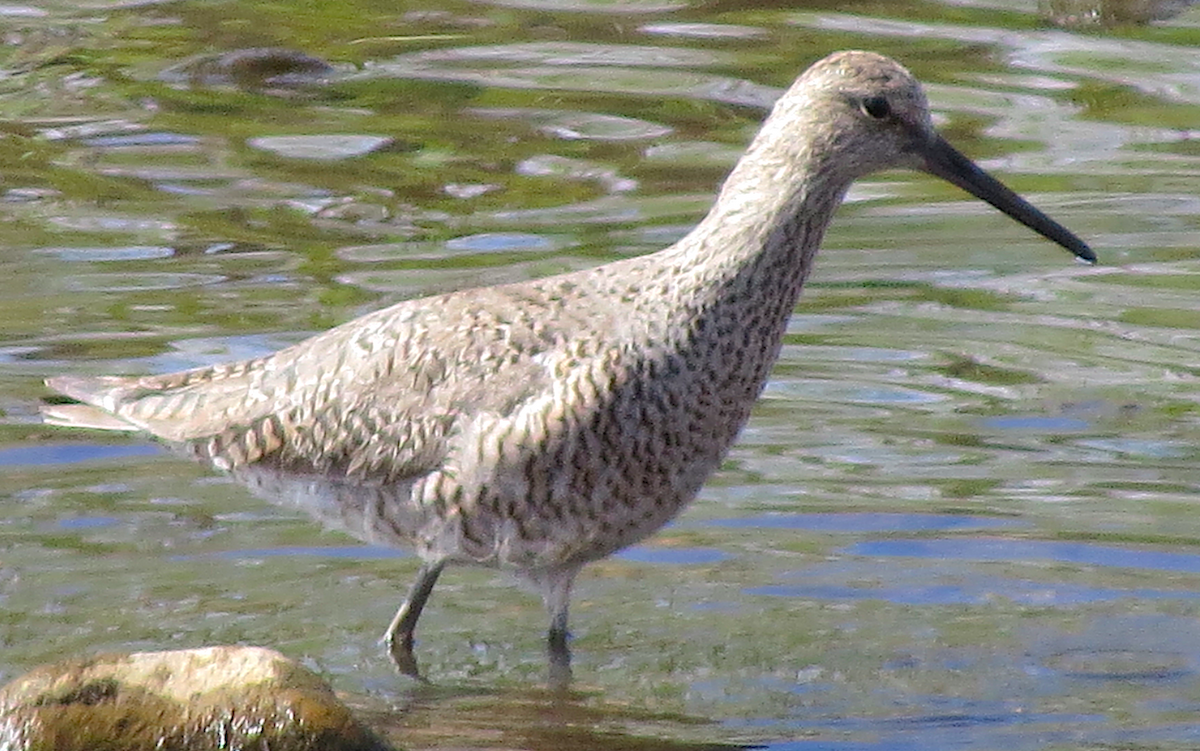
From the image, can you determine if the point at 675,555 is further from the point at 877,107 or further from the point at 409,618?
the point at 877,107

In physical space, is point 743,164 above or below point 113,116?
above

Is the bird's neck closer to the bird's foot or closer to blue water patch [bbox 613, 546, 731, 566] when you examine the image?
blue water patch [bbox 613, 546, 731, 566]

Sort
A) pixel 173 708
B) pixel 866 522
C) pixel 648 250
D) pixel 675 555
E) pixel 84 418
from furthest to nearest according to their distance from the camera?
pixel 648 250
pixel 866 522
pixel 675 555
pixel 84 418
pixel 173 708

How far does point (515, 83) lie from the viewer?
1462cm

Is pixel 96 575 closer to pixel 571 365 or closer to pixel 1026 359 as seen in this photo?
pixel 571 365

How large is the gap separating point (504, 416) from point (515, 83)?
270 inches

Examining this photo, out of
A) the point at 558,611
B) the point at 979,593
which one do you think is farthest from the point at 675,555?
the point at 979,593

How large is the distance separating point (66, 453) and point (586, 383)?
2987 mm

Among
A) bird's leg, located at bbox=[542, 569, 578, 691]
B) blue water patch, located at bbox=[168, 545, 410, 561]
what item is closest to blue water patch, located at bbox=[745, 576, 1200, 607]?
bird's leg, located at bbox=[542, 569, 578, 691]

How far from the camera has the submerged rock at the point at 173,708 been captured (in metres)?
7.08

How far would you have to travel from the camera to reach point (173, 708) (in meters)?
7.14

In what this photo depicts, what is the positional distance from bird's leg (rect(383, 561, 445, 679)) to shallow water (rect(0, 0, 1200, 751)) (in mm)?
82

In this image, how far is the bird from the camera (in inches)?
311

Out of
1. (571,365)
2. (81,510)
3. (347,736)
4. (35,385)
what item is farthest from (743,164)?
(35,385)
